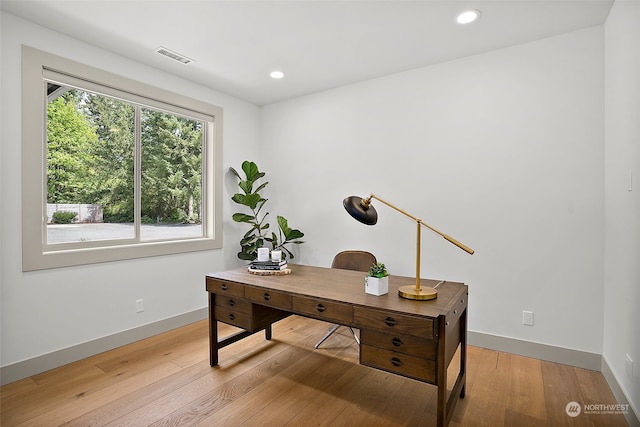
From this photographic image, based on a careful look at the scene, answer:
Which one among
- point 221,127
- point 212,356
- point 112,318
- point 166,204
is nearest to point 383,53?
point 221,127

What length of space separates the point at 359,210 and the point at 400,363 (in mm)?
864

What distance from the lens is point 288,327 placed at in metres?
3.40

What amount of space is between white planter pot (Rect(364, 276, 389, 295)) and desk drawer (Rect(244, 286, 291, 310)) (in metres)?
0.51

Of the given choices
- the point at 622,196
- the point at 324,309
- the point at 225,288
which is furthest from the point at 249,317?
the point at 622,196

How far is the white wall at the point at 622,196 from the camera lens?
182cm

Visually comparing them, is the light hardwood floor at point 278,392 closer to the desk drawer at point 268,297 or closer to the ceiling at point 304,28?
the desk drawer at point 268,297

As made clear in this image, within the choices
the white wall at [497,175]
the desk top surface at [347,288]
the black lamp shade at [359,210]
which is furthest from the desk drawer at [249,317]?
the white wall at [497,175]

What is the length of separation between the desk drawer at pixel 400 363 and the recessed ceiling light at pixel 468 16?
2.32 meters

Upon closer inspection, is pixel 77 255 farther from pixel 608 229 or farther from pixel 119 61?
pixel 608 229

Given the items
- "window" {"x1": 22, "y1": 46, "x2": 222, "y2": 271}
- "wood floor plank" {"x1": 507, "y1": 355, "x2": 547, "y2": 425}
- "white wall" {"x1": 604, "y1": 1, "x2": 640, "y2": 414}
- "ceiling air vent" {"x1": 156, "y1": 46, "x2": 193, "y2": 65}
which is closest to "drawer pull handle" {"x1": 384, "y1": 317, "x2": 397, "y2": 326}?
"wood floor plank" {"x1": 507, "y1": 355, "x2": 547, "y2": 425}

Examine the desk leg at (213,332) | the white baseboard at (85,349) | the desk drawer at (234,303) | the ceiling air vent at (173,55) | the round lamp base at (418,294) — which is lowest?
the white baseboard at (85,349)

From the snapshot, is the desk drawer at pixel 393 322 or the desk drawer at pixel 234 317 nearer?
the desk drawer at pixel 393 322

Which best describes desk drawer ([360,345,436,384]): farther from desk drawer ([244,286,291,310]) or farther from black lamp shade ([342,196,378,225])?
black lamp shade ([342,196,378,225])

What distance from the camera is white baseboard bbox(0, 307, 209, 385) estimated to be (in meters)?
2.32
